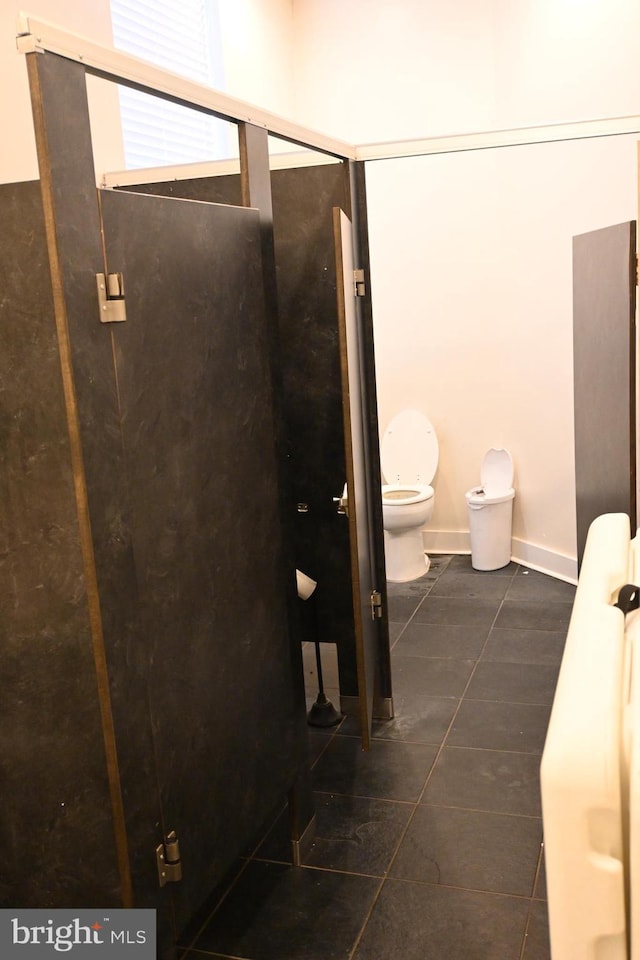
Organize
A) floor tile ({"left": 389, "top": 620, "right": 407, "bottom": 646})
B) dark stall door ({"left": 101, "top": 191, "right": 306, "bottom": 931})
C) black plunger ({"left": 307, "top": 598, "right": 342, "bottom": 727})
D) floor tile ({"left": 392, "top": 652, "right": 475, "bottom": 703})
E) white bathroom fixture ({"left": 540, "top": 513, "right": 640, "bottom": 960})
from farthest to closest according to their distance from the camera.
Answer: floor tile ({"left": 389, "top": 620, "right": 407, "bottom": 646}), floor tile ({"left": 392, "top": 652, "right": 475, "bottom": 703}), black plunger ({"left": 307, "top": 598, "right": 342, "bottom": 727}), dark stall door ({"left": 101, "top": 191, "right": 306, "bottom": 931}), white bathroom fixture ({"left": 540, "top": 513, "right": 640, "bottom": 960})

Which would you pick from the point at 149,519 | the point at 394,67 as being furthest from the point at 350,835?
the point at 394,67

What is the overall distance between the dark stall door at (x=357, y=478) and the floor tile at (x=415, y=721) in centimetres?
24

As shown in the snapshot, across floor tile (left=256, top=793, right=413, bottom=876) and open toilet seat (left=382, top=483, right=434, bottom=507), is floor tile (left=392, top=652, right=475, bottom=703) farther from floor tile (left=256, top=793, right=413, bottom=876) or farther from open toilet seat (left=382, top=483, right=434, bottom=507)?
open toilet seat (left=382, top=483, right=434, bottom=507)

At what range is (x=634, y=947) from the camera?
33.1 inches

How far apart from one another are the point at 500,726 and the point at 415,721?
1.03 feet

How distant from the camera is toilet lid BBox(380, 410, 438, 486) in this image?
540cm

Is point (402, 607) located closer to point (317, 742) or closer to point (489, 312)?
point (317, 742)

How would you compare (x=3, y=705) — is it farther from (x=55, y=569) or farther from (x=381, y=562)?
(x=381, y=562)

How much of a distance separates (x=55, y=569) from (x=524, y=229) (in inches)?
152

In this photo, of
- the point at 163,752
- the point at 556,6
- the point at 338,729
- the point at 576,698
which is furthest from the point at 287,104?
the point at 576,698

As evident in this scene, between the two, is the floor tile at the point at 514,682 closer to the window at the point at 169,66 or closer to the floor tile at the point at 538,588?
the floor tile at the point at 538,588

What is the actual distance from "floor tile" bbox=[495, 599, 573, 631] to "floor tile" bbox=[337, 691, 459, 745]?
884mm

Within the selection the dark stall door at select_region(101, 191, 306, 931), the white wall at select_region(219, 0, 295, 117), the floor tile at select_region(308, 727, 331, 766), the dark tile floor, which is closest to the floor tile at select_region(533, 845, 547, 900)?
the dark tile floor

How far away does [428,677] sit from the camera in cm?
374
